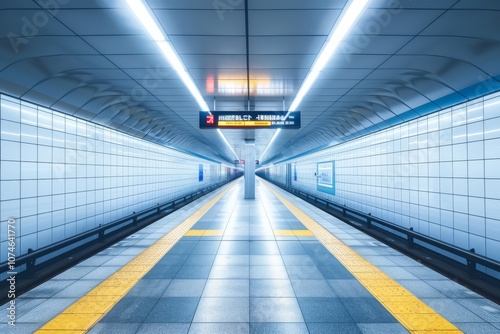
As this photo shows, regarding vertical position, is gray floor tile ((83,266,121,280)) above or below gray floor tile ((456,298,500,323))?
below

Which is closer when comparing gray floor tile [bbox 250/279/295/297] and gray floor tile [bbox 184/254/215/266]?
gray floor tile [bbox 250/279/295/297]

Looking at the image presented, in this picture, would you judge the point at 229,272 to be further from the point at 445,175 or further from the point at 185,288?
the point at 445,175

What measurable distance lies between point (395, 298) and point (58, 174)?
6987 mm

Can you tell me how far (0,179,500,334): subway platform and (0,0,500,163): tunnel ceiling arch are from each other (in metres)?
3.57

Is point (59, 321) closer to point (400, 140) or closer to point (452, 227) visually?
point (452, 227)

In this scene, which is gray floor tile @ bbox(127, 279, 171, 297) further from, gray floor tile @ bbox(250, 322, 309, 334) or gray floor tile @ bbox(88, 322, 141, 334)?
gray floor tile @ bbox(250, 322, 309, 334)

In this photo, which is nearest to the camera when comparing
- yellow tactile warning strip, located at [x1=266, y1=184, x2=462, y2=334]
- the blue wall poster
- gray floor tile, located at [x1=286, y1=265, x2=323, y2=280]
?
yellow tactile warning strip, located at [x1=266, y1=184, x2=462, y2=334]

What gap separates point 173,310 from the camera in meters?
2.96

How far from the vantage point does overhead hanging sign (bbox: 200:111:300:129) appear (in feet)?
18.1

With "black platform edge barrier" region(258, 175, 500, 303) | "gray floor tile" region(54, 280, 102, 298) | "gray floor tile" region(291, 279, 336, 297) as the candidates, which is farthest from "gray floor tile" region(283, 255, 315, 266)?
"gray floor tile" region(54, 280, 102, 298)

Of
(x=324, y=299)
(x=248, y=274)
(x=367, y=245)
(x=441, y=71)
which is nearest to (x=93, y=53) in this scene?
(x=248, y=274)

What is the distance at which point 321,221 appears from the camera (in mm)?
7961

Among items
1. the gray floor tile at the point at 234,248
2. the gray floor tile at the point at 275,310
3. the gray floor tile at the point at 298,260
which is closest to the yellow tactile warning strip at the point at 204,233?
the gray floor tile at the point at 234,248

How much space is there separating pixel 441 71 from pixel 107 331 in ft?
21.1
